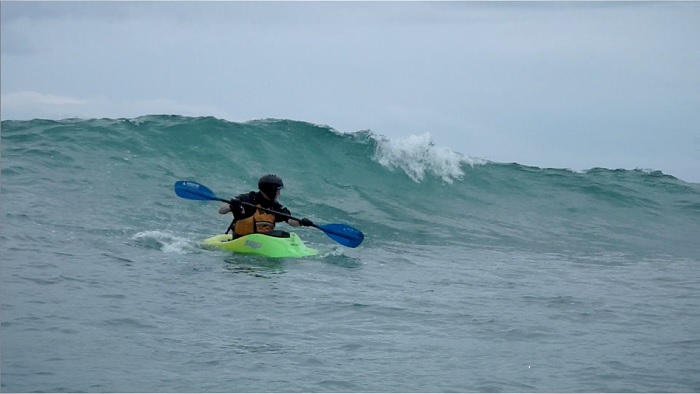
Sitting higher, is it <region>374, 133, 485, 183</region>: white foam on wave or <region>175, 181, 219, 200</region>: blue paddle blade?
<region>374, 133, 485, 183</region>: white foam on wave

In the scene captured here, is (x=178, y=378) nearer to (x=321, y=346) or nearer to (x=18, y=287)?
(x=321, y=346)

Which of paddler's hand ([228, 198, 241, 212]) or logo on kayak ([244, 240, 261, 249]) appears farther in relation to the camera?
paddler's hand ([228, 198, 241, 212])

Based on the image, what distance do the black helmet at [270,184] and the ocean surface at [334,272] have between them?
39.4 inches

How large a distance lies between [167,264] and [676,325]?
4.75 metres

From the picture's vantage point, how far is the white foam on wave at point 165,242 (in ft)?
32.9

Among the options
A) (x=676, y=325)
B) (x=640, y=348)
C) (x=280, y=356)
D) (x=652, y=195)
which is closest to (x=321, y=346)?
(x=280, y=356)

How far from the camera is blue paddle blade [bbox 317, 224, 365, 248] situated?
36.0 ft

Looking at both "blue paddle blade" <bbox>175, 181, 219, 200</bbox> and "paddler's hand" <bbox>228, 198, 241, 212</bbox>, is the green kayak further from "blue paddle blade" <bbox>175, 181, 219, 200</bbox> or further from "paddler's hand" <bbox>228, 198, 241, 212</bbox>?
"blue paddle blade" <bbox>175, 181, 219, 200</bbox>

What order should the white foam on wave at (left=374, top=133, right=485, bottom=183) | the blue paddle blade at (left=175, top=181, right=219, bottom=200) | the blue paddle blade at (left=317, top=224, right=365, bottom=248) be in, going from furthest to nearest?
1. the white foam on wave at (left=374, top=133, right=485, bottom=183)
2. the blue paddle blade at (left=175, top=181, right=219, bottom=200)
3. the blue paddle blade at (left=317, top=224, right=365, bottom=248)

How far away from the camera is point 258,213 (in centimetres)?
1068

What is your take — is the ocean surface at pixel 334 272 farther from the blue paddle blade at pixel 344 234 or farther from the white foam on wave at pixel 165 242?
the blue paddle blade at pixel 344 234

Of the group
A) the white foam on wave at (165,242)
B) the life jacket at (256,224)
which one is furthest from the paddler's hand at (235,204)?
the white foam on wave at (165,242)

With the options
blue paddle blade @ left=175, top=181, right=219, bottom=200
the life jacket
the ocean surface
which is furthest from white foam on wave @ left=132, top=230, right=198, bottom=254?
blue paddle blade @ left=175, top=181, right=219, bottom=200

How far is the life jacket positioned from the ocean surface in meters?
0.56
